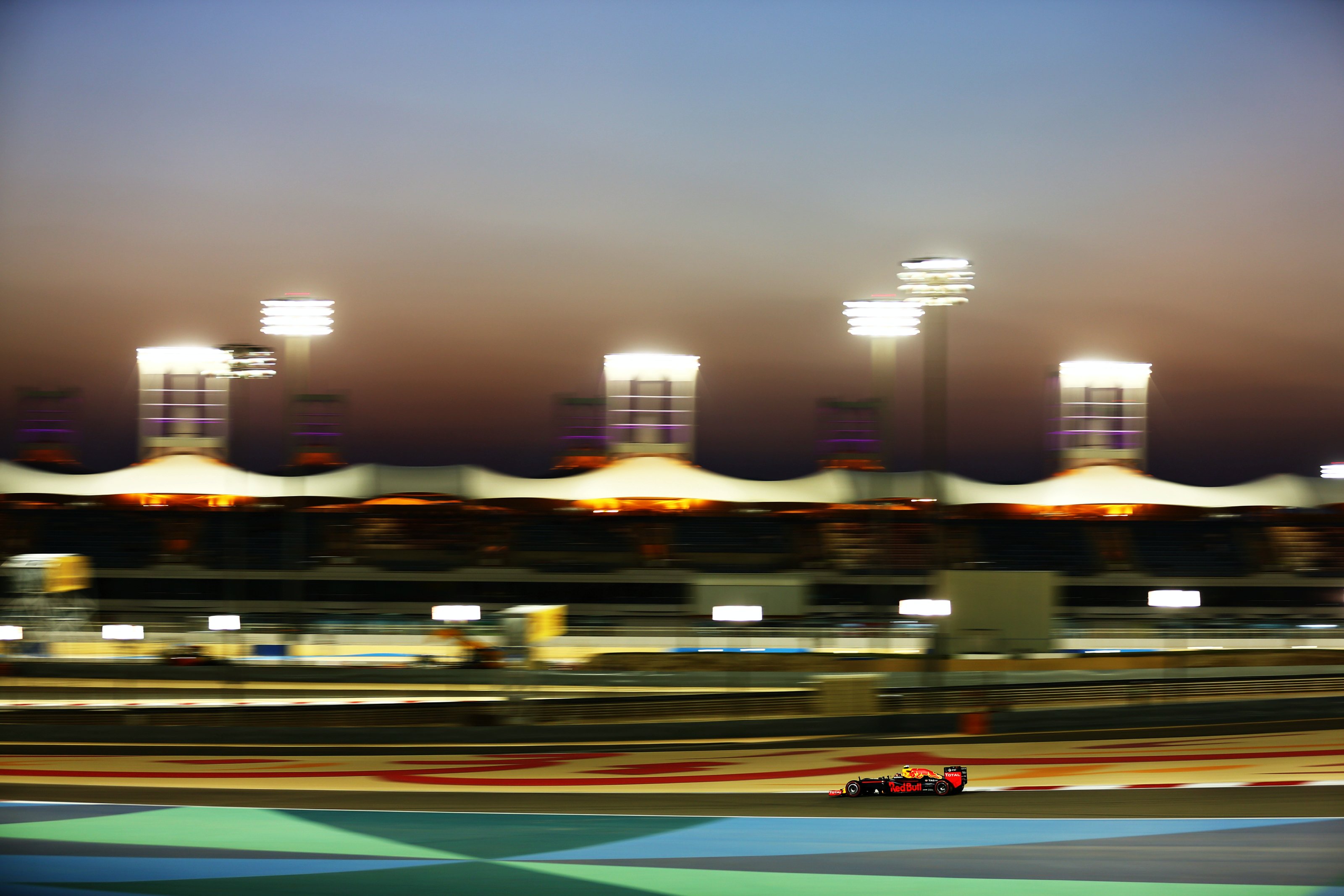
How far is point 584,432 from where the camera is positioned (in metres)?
72.6

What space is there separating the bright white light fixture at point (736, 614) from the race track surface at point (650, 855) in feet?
98.0

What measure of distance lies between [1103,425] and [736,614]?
3850 cm

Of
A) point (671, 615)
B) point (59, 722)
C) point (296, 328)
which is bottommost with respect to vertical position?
point (671, 615)

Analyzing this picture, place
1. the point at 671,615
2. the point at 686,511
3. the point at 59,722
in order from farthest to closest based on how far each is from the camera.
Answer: the point at 686,511
the point at 671,615
the point at 59,722

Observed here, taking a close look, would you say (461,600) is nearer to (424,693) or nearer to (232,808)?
(424,693)

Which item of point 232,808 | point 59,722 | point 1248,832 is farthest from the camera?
point 59,722

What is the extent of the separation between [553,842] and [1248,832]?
6665 millimetres

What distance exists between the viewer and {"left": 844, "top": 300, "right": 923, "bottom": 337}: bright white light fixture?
A: 35.4 metres

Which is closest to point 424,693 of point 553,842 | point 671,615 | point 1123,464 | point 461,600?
point 553,842

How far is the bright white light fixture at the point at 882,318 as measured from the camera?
35.4m

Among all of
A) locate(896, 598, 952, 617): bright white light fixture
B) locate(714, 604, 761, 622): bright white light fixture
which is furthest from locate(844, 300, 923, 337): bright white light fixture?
locate(714, 604, 761, 622): bright white light fixture

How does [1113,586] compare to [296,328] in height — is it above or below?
below

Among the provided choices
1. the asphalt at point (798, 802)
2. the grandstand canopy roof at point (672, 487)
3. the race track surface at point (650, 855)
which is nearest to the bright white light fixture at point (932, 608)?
the asphalt at point (798, 802)

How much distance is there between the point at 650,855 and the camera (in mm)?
11305
